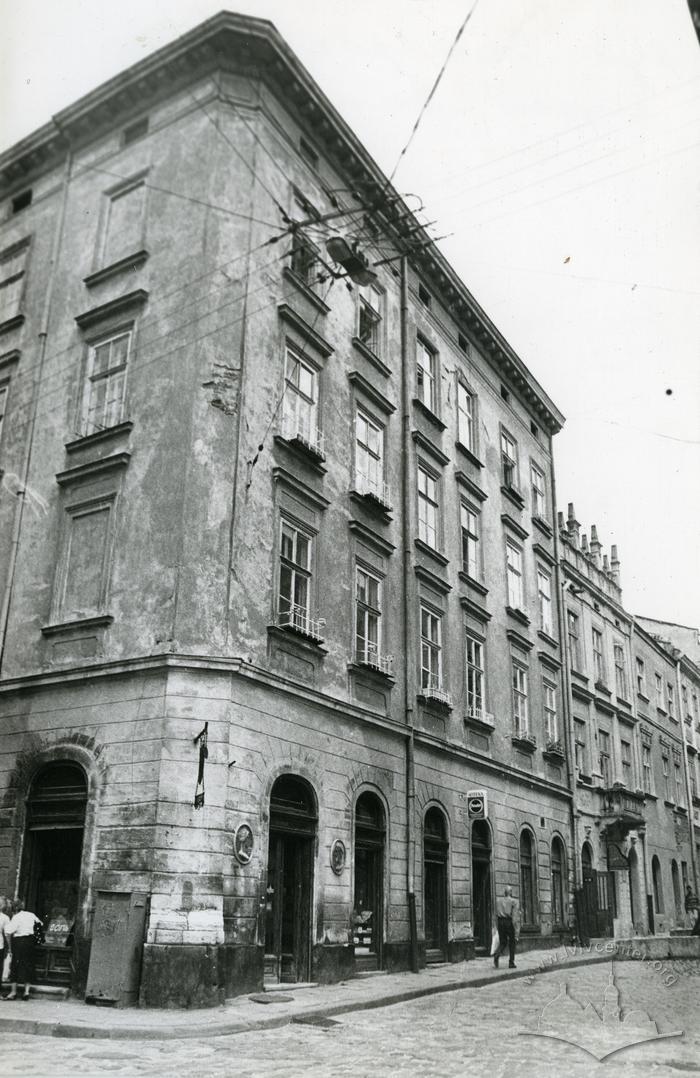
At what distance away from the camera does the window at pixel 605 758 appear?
34938mm

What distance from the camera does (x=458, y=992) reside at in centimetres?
1673

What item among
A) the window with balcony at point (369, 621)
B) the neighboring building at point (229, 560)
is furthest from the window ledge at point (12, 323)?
the window with balcony at point (369, 621)

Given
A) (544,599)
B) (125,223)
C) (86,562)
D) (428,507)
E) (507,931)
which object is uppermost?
(125,223)

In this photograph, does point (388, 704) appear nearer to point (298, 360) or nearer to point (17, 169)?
point (298, 360)

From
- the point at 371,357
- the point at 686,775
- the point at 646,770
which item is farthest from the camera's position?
the point at 686,775

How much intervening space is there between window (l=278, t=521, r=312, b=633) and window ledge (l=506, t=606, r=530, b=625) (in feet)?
35.9

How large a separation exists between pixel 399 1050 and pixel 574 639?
2510cm

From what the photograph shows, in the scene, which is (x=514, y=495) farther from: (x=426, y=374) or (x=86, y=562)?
(x=86, y=562)

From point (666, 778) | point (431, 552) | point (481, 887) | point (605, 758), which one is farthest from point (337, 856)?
point (666, 778)

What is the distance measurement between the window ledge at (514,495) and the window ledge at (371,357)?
24.6ft

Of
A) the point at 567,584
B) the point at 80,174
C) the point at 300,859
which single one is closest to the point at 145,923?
the point at 300,859

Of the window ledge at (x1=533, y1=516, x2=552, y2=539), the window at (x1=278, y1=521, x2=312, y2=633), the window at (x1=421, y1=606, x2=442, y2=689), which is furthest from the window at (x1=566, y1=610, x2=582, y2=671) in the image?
the window at (x1=278, y1=521, x2=312, y2=633)

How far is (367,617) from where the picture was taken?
20500mm
